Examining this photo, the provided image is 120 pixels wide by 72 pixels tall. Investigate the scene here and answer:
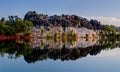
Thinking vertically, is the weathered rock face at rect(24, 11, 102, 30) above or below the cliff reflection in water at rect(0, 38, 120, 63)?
above

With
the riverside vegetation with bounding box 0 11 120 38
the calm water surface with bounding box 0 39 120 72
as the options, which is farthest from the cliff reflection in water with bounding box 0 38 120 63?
the riverside vegetation with bounding box 0 11 120 38

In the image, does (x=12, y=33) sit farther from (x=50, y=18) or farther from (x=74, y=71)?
(x=74, y=71)

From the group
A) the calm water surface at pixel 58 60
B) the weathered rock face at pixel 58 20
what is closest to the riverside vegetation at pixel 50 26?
the weathered rock face at pixel 58 20

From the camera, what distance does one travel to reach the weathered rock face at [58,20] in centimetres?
8319

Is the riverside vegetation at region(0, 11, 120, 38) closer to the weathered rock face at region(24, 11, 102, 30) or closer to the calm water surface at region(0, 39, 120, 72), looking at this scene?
the weathered rock face at region(24, 11, 102, 30)

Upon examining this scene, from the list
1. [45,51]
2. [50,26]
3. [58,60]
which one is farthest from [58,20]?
[58,60]

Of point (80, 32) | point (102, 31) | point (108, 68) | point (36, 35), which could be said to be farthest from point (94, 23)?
point (108, 68)

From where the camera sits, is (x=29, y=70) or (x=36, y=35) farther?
(x=36, y=35)

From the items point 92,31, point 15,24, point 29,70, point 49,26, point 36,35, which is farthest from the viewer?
point 92,31

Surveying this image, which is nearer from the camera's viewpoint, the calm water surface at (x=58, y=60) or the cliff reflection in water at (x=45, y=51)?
the calm water surface at (x=58, y=60)

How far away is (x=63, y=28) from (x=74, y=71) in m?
70.2

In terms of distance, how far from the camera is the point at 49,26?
81.9 metres

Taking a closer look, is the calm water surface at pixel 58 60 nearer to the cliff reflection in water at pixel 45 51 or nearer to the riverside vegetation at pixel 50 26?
the cliff reflection in water at pixel 45 51

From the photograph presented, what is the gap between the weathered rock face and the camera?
273 ft
